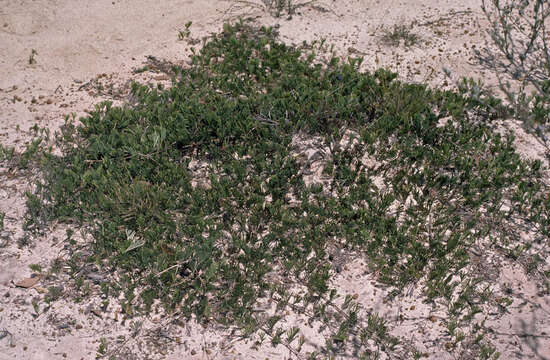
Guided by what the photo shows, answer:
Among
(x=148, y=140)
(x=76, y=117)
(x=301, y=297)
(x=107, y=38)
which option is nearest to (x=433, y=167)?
(x=301, y=297)

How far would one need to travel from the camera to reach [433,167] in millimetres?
4875

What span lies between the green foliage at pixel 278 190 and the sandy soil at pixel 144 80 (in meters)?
0.20

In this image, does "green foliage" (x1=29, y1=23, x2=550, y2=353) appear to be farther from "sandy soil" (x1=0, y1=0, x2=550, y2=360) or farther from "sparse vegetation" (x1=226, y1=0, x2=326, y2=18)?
"sparse vegetation" (x1=226, y1=0, x2=326, y2=18)

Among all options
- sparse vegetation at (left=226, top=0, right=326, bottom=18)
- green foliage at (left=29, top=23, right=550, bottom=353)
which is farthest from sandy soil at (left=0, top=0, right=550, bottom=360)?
green foliage at (left=29, top=23, right=550, bottom=353)

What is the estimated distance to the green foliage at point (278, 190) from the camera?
3842 mm

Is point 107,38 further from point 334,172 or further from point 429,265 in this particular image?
point 429,265

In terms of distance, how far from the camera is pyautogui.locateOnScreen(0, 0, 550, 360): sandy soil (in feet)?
11.6

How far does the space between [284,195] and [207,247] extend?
987mm

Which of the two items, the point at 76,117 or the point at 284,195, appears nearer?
the point at 284,195

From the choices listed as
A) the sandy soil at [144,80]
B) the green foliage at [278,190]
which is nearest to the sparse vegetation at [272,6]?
the sandy soil at [144,80]

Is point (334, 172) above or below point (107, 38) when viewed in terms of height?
below

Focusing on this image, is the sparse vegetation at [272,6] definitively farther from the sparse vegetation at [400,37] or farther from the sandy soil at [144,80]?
the sparse vegetation at [400,37]

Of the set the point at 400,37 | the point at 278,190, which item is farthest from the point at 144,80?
the point at 400,37

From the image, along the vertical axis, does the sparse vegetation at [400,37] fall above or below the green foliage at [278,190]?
above
